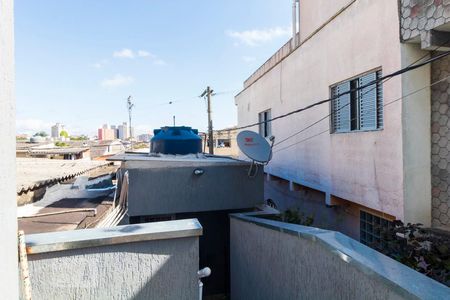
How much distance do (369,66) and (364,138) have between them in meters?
1.40

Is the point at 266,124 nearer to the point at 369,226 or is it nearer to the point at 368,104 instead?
the point at 368,104

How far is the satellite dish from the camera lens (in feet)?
24.7

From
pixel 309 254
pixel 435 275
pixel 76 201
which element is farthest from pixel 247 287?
pixel 76 201

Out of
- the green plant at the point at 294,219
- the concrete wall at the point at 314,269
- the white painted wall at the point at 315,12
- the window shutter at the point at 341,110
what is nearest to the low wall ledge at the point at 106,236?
the concrete wall at the point at 314,269

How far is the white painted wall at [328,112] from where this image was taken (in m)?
5.44

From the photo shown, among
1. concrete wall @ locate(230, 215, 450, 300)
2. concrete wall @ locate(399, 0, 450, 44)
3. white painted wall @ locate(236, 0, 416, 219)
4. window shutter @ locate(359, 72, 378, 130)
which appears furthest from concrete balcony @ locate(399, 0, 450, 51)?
concrete wall @ locate(230, 215, 450, 300)

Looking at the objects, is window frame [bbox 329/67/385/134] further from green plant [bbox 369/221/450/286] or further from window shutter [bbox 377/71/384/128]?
green plant [bbox 369/221/450/286]

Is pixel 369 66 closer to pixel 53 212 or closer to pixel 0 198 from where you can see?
pixel 0 198

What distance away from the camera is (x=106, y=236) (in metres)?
2.91

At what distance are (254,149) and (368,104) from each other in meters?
2.74

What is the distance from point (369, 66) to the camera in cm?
599

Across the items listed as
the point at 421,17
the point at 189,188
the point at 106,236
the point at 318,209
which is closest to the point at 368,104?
the point at 421,17

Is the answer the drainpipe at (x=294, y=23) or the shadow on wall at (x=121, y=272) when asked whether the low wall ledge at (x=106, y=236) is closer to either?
the shadow on wall at (x=121, y=272)

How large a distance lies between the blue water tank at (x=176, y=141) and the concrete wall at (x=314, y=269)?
392 centimetres
